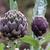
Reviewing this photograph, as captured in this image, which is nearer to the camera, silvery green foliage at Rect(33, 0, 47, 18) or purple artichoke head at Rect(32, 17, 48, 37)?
purple artichoke head at Rect(32, 17, 48, 37)

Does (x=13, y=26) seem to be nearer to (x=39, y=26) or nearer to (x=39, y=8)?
(x=39, y=26)

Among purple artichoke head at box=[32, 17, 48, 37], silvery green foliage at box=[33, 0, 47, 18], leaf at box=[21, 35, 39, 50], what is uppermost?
silvery green foliage at box=[33, 0, 47, 18]

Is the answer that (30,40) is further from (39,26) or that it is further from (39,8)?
(39,8)

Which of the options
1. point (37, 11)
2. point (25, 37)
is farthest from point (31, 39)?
point (37, 11)

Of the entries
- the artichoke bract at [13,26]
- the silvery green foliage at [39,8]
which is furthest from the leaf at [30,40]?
the silvery green foliage at [39,8]

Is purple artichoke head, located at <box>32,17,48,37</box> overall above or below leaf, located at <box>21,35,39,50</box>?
above

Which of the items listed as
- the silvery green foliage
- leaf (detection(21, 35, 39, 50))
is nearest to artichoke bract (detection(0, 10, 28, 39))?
leaf (detection(21, 35, 39, 50))

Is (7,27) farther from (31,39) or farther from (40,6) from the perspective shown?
(40,6)

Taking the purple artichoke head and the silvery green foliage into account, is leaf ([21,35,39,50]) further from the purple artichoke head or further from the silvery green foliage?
the silvery green foliage

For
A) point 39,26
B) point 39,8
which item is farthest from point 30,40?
point 39,8

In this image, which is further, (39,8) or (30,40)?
(39,8)
